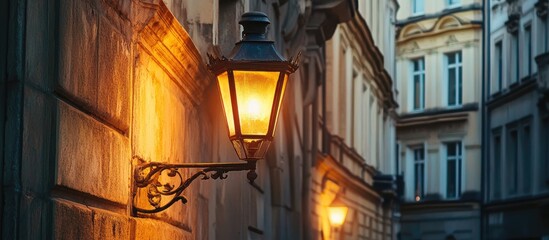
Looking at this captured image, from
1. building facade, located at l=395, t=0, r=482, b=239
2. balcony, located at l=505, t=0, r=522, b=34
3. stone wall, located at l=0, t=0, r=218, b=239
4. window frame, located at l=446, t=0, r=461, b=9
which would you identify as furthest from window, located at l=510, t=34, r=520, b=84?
stone wall, located at l=0, t=0, r=218, b=239

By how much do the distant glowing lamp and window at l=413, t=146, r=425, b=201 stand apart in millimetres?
43471

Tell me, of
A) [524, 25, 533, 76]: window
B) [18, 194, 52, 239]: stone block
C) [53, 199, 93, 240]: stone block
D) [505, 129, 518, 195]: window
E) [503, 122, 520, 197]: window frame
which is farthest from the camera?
[505, 129, 518, 195]: window

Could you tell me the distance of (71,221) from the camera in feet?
17.6

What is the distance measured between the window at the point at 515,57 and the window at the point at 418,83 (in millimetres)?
7699

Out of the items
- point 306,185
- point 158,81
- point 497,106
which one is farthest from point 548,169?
point 158,81

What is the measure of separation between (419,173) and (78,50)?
45546 millimetres

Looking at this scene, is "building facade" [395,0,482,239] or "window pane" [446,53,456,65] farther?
"window pane" [446,53,456,65]

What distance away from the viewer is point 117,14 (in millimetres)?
Answer: 6477

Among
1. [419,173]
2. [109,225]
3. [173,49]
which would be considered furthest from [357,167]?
[109,225]

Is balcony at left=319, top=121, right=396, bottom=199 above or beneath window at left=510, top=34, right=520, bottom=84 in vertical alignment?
beneath

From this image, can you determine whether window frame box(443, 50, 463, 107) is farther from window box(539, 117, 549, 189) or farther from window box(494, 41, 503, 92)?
window box(539, 117, 549, 189)

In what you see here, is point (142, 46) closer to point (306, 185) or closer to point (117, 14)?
Answer: point (117, 14)

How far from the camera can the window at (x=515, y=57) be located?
139ft

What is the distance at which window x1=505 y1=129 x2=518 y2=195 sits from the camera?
4303 cm
